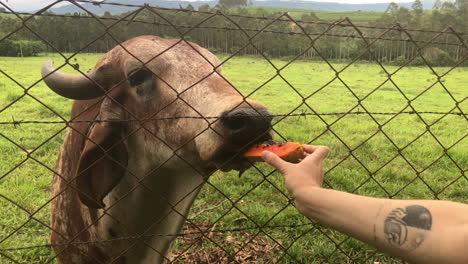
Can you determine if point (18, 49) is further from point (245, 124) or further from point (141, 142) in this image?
point (245, 124)

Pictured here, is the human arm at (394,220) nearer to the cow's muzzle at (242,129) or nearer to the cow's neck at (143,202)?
the cow's muzzle at (242,129)

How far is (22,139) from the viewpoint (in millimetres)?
7402

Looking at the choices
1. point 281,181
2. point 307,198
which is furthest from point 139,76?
point 281,181

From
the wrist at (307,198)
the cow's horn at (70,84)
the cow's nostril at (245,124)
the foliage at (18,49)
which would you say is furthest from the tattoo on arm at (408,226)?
the foliage at (18,49)

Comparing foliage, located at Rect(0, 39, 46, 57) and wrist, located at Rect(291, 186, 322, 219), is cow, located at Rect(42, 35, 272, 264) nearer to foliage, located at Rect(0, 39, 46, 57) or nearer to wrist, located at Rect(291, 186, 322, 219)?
wrist, located at Rect(291, 186, 322, 219)

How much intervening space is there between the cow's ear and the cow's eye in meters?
0.22

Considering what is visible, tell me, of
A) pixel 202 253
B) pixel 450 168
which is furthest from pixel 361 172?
pixel 202 253

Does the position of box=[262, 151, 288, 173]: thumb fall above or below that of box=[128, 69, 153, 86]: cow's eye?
below

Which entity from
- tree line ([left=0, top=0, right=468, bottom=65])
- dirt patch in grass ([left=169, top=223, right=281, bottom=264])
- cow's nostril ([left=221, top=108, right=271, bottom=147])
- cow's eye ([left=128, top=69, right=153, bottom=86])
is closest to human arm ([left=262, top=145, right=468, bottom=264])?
cow's nostril ([left=221, top=108, right=271, bottom=147])

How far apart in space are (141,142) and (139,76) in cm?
46

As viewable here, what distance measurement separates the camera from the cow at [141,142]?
2146 millimetres

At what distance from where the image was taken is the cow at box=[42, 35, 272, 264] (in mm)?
2146

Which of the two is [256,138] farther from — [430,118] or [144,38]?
[430,118]

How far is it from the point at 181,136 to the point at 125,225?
93 cm
